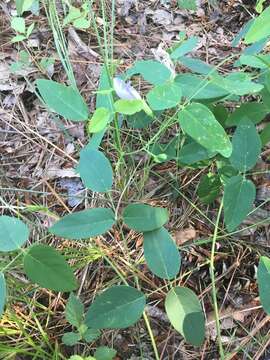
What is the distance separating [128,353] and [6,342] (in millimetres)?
297

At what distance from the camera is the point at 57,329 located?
3.98 ft

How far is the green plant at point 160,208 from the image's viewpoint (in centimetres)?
100

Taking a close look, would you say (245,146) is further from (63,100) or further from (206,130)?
(63,100)

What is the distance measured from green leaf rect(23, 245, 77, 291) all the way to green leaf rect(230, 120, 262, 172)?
1.50 ft

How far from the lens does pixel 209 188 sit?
1279mm

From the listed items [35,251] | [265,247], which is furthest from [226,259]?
[35,251]

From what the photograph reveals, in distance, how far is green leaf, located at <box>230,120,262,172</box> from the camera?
1124mm

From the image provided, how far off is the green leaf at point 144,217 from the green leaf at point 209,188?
220 millimetres

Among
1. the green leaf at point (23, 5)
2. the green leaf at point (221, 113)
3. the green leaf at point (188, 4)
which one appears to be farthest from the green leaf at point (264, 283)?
the green leaf at point (188, 4)

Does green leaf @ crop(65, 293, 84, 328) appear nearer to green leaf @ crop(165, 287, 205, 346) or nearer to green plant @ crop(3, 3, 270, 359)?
green plant @ crop(3, 3, 270, 359)

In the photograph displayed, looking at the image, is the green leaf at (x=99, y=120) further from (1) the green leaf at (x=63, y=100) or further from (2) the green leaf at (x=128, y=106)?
(1) the green leaf at (x=63, y=100)

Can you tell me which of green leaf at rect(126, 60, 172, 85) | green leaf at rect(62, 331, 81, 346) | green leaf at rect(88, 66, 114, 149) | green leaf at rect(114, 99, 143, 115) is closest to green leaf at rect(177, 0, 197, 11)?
green leaf at rect(88, 66, 114, 149)

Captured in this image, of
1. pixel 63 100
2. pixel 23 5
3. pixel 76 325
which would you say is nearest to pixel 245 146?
pixel 63 100

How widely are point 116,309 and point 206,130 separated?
41 centimetres
